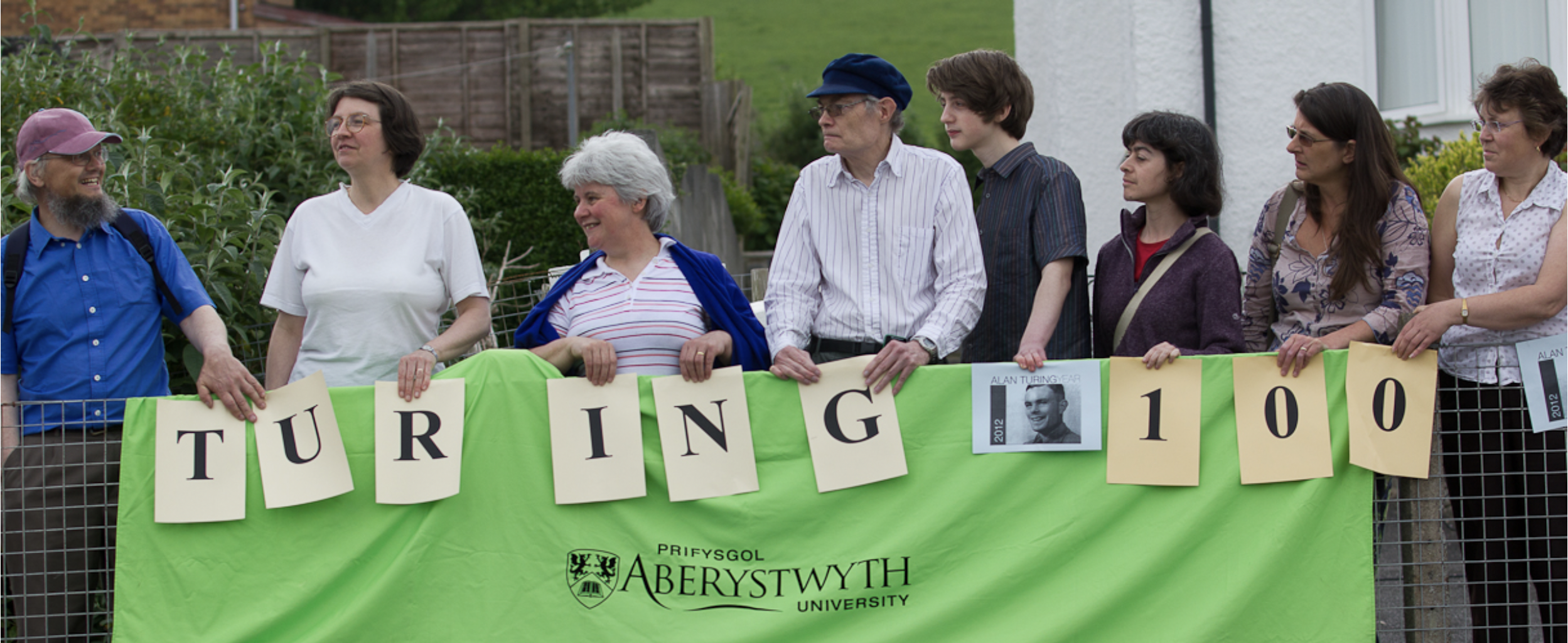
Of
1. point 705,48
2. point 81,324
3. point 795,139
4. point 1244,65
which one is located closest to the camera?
point 81,324

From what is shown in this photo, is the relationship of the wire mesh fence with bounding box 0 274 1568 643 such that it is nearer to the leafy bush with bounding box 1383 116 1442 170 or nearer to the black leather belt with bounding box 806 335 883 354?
the black leather belt with bounding box 806 335 883 354

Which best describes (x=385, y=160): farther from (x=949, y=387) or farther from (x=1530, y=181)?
(x=1530, y=181)

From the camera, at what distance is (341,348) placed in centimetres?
371

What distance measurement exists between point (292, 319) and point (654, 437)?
120 centimetres

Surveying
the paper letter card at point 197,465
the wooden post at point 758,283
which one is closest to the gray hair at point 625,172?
the paper letter card at point 197,465

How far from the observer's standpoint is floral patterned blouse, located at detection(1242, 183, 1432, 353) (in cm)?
359

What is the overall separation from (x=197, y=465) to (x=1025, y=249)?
2.41 metres

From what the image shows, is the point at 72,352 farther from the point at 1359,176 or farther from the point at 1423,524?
the point at 1423,524

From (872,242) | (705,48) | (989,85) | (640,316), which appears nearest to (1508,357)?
(989,85)

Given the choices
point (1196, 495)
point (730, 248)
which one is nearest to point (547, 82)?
point (730, 248)

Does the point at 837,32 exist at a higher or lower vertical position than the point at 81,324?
higher

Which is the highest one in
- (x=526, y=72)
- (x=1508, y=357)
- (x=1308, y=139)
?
(x=526, y=72)

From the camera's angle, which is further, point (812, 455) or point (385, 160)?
point (385, 160)

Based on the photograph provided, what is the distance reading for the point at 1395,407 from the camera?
11.3ft
